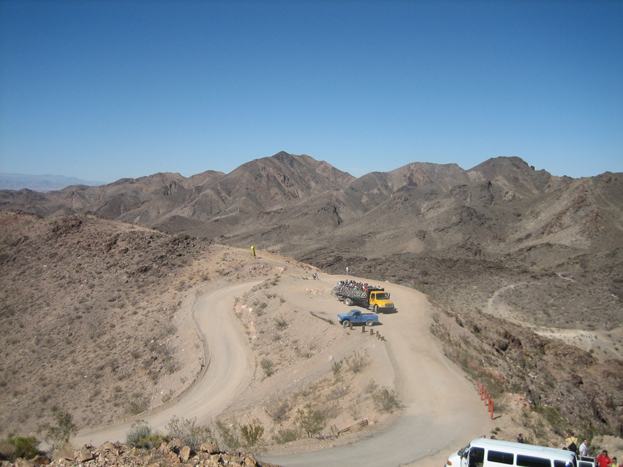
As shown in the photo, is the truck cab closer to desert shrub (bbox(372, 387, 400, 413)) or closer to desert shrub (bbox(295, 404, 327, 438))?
desert shrub (bbox(372, 387, 400, 413))

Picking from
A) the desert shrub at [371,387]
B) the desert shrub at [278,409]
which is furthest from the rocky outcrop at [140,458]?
the desert shrub at [371,387]

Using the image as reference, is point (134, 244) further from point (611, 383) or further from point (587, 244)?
point (587, 244)

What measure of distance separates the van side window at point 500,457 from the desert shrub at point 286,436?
6638 millimetres

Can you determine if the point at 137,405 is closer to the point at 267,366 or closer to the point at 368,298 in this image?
the point at 267,366

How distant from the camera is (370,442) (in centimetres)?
1234

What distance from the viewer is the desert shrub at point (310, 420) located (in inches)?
545

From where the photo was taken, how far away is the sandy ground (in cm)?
1189

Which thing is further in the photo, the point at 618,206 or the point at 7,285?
the point at 618,206

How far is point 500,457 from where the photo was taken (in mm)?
9531

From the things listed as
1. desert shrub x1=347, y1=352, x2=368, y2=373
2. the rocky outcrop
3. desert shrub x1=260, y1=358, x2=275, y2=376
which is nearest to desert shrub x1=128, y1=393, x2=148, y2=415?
desert shrub x1=260, y1=358, x2=275, y2=376

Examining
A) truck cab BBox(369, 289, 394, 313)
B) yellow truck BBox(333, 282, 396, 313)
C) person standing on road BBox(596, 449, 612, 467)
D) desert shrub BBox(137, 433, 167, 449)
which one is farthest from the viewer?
yellow truck BBox(333, 282, 396, 313)

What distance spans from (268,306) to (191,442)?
16.2m

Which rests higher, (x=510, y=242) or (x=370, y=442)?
(x=510, y=242)

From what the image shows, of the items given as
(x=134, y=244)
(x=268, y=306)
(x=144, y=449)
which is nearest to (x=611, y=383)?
(x=268, y=306)
